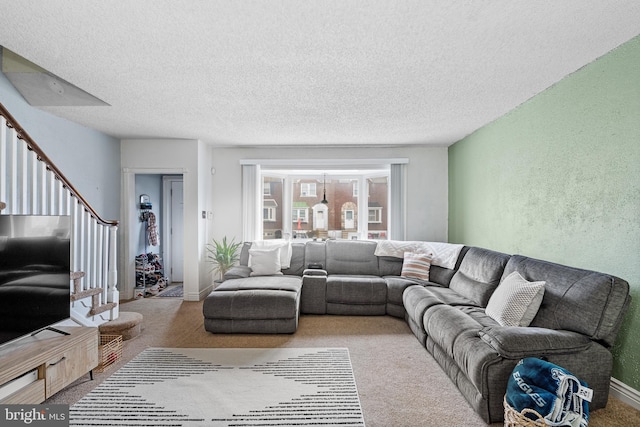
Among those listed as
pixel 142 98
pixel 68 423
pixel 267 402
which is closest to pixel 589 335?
pixel 267 402

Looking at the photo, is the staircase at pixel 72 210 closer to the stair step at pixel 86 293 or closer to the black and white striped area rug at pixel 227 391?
the stair step at pixel 86 293

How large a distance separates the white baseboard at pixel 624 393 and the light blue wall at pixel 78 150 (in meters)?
5.49

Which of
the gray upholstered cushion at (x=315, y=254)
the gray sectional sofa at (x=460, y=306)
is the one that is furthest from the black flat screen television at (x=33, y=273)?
the gray upholstered cushion at (x=315, y=254)

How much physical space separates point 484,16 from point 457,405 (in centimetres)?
239

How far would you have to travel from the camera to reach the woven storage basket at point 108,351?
8.82ft

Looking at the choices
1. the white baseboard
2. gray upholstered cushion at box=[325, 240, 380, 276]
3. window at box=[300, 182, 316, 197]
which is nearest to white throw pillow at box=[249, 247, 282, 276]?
gray upholstered cushion at box=[325, 240, 380, 276]

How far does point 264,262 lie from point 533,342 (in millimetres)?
3269

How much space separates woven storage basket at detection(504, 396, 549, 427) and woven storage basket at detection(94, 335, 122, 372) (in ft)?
9.50

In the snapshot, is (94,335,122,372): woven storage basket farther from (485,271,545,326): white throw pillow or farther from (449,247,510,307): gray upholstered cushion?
(449,247,510,307): gray upholstered cushion

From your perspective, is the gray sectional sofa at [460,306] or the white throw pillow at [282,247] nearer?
the gray sectional sofa at [460,306]

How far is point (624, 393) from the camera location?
221 cm

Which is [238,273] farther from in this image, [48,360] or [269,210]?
[48,360]

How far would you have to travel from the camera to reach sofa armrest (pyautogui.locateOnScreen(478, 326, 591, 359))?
1.99 m

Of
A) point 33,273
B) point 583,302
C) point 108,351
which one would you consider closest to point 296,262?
point 108,351
